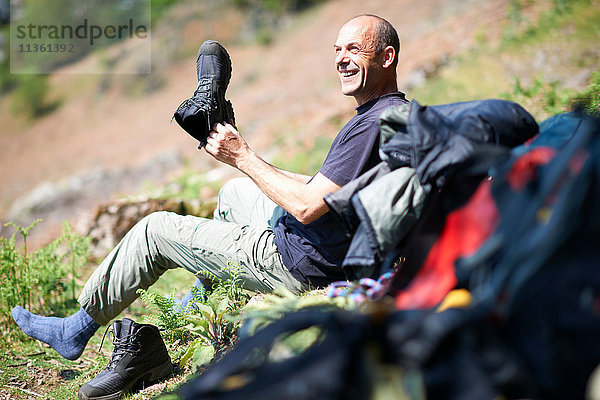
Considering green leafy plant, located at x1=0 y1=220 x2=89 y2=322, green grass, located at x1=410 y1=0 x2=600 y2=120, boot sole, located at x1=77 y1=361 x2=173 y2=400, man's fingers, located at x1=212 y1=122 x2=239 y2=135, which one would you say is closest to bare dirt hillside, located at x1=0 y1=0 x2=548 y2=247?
green grass, located at x1=410 y1=0 x2=600 y2=120

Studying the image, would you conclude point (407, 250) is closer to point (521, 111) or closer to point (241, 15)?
point (521, 111)

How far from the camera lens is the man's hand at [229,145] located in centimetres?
274

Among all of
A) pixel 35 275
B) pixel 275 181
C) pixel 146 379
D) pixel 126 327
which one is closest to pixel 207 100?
pixel 275 181

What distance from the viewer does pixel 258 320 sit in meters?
1.77

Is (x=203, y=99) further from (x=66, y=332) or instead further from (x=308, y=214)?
(x=66, y=332)

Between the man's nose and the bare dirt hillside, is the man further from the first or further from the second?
the bare dirt hillside

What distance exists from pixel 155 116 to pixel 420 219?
82.5 ft

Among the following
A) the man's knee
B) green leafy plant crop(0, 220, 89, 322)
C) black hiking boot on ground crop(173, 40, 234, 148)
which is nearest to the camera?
black hiking boot on ground crop(173, 40, 234, 148)

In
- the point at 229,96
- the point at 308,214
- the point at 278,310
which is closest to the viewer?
the point at 278,310

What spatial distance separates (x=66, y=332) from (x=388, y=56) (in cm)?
254

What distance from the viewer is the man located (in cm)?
259

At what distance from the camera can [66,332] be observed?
2.88 metres

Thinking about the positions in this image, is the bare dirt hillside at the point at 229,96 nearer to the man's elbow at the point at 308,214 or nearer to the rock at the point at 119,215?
the rock at the point at 119,215

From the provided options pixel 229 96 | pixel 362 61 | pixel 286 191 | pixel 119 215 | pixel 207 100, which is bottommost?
pixel 119 215
